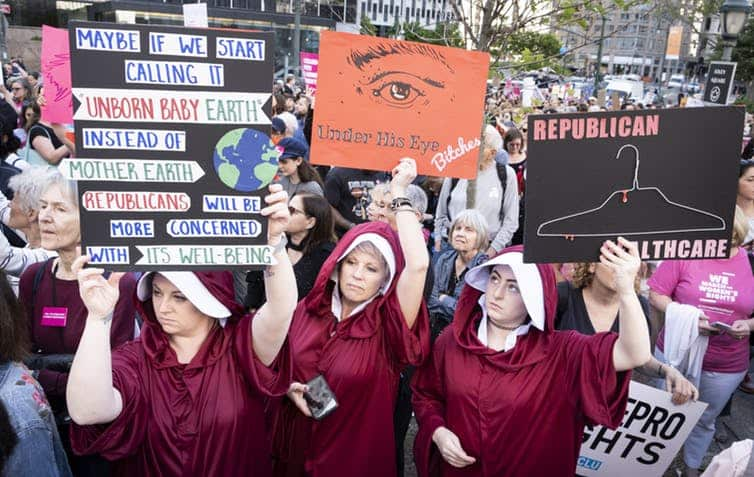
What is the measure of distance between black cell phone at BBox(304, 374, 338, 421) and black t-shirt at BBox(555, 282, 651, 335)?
1412 millimetres

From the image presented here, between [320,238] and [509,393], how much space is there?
215 centimetres

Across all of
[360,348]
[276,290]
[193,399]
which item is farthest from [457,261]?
[193,399]

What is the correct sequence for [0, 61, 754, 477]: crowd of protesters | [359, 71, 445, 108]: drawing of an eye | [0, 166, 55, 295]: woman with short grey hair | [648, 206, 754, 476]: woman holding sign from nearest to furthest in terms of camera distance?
[0, 61, 754, 477]: crowd of protesters → [359, 71, 445, 108]: drawing of an eye → [0, 166, 55, 295]: woman with short grey hair → [648, 206, 754, 476]: woman holding sign

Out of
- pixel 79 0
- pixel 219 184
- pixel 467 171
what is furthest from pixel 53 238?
pixel 79 0

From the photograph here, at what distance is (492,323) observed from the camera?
111 inches

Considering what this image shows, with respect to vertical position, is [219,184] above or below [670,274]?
above

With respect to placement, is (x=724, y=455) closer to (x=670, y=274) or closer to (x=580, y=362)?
(x=580, y=362)

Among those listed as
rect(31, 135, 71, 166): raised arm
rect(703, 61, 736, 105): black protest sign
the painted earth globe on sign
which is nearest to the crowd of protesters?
the painted earth globe on sign

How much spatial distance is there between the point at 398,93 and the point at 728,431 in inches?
153

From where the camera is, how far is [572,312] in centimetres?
342

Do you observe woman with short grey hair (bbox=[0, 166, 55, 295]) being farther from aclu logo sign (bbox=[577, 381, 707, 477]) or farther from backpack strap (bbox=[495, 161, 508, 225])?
backpack strap (bbox=[495, 161, 508, 225])

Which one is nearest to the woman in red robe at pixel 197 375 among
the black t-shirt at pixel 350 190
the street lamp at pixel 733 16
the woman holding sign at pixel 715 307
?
the woman holding sign at pixel 715 307

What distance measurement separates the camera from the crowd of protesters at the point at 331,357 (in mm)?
2266

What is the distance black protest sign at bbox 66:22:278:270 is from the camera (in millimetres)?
2055
